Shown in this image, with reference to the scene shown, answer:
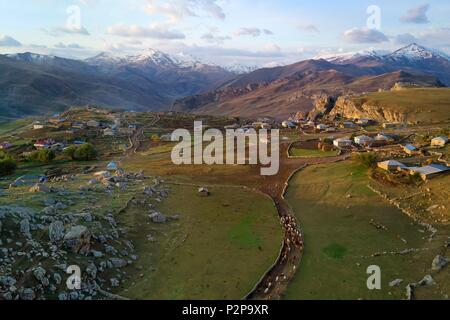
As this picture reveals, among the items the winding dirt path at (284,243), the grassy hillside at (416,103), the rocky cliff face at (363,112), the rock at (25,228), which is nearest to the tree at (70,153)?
the winding dirt path at (284,243)

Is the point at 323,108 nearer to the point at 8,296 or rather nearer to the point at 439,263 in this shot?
the point at 439,263

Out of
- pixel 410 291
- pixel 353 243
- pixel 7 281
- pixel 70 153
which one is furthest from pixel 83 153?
pixel 410 291

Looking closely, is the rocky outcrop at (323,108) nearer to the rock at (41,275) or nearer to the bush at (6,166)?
the bush at (6,166)

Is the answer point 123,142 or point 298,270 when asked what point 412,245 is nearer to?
point 298,270

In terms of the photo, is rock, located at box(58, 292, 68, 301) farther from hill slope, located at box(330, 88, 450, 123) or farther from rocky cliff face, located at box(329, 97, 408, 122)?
rocky cliff face, located at box(329, 97, 408, 122)
